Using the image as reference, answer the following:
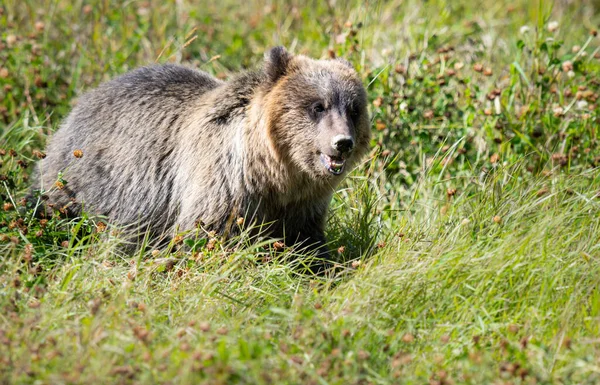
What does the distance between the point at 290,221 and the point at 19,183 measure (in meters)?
2.12

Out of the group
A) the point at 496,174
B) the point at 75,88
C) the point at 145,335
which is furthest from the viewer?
the point at 75,88

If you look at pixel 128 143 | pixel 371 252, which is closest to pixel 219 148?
pixel 128 143

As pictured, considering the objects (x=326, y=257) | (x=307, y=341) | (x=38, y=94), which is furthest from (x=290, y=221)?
(x=38, y=94)

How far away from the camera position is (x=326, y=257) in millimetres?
5848

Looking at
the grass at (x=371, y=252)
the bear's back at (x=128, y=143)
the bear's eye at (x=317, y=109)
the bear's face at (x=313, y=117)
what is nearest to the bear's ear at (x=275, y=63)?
the bear's face at (x=313, y=117)

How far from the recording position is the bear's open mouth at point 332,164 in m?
5.54

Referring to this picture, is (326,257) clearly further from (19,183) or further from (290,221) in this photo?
(19,183)

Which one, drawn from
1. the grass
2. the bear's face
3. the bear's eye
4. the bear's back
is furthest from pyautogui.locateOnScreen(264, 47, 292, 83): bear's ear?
the grass

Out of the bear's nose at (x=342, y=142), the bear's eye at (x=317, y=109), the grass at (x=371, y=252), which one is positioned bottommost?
the grass at (x=371, y=252)

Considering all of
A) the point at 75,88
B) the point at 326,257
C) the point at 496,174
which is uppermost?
the point at 75,88

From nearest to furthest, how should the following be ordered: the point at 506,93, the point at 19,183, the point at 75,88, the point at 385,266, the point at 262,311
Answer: the point at 262,311 < the point at 385,266 < the point at 19,183 < the point at 506,93 < the point at 75,88

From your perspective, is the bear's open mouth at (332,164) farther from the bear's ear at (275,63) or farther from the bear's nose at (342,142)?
the bear's ear at (275,63)

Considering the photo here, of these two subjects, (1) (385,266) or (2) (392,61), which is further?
(2) (392,61)

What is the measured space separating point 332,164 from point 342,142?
0.17m
